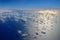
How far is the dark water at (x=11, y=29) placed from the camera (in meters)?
1.08

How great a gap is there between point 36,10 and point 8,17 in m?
0.31

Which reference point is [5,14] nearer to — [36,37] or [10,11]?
[10,11]

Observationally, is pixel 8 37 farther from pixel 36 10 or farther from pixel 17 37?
pixel 36 10

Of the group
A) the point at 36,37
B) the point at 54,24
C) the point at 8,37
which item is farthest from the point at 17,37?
the point at 54,24

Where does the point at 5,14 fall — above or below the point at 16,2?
below

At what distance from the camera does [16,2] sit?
1.10 meters

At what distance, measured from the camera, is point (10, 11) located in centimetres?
110

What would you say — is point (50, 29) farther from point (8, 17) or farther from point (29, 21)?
point (8, 17)

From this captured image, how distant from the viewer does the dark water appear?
42.4 inches

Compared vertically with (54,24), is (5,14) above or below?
above

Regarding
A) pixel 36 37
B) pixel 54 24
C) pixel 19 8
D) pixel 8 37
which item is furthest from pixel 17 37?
pixel 54 24

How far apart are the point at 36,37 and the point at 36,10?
0.29 meters

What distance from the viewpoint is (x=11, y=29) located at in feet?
3.56

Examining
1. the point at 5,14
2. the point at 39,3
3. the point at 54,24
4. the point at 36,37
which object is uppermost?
the point at 39,3
